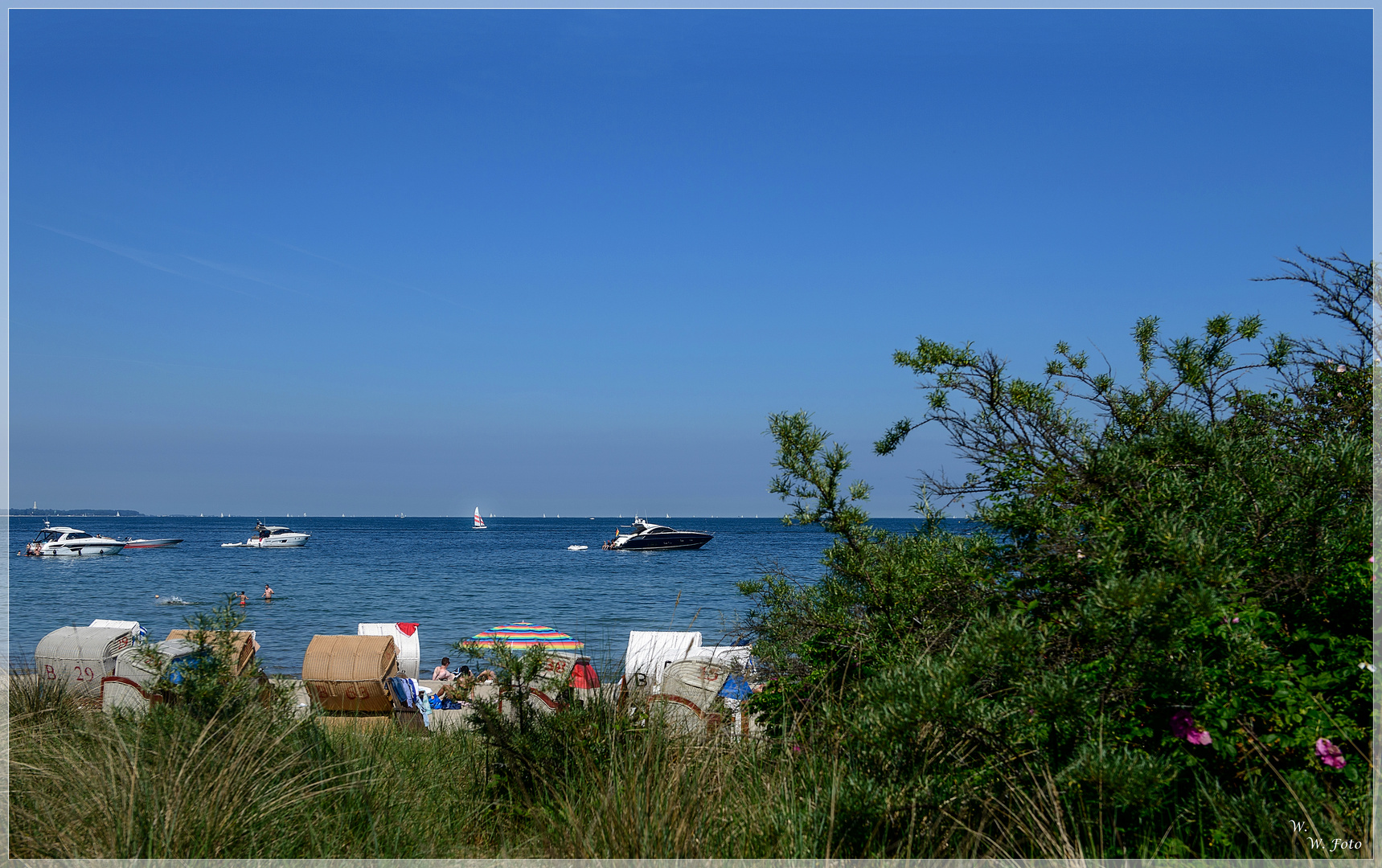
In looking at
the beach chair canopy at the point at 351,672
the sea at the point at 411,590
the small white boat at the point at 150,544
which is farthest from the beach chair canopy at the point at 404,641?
the small white boat at the point at 150,544

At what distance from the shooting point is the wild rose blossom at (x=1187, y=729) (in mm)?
2846

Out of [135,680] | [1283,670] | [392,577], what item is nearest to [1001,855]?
[1283,670]

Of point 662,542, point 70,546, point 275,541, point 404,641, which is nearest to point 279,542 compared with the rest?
point 275,541

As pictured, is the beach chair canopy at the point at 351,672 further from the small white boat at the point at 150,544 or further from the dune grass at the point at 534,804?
the small white boat at the point at 150,544

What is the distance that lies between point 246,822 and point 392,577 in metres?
53.5

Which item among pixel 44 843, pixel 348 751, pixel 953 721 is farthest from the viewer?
pixel 348 751

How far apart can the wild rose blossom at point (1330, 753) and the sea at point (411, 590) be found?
281 cm

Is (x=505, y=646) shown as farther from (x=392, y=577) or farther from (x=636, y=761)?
(x=392, y=577)

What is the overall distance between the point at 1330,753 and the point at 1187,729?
1.33 feet

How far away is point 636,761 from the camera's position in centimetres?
388

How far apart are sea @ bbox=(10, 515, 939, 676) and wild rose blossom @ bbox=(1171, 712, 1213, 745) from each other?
2432 mm

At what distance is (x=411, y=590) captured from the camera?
149ft

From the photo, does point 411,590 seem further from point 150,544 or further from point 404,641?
point 150,544

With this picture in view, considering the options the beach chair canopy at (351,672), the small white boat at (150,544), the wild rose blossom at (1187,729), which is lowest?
the small white boat at (150,544)
